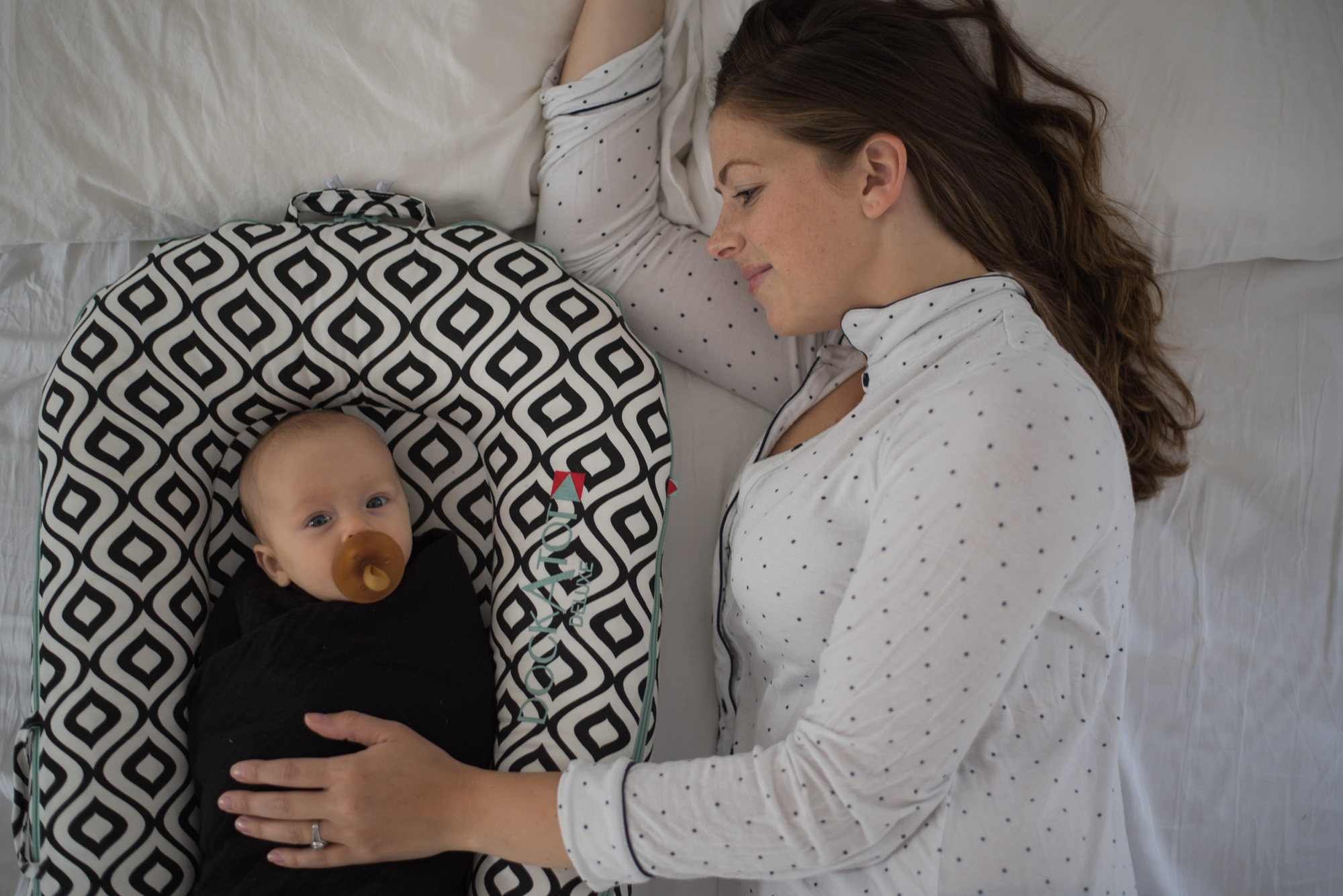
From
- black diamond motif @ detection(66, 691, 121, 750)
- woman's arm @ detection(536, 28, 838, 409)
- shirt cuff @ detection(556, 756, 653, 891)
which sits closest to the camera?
shirt cuff @ detection(556, 756, 653, 891)

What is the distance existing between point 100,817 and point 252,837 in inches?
8.2

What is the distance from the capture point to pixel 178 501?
1176 millimetres

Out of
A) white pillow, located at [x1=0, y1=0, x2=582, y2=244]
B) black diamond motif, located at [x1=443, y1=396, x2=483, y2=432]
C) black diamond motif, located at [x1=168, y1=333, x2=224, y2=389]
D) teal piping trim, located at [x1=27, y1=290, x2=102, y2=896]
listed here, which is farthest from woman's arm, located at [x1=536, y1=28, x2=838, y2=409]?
teal piping trim, located at [x1=27, y1=290, x2=102, y2=896]

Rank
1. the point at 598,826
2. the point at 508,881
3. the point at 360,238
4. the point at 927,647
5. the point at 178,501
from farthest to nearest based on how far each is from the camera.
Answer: the point at 360,238
the point at 178,501
the point at 508,881
the point at 598,826
the point at 927,647

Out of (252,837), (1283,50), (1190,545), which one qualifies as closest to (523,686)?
(252,837)

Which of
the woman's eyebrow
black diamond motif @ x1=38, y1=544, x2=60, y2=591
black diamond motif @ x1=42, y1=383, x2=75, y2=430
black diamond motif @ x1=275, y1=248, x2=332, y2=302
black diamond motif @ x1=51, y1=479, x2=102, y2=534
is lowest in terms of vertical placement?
black diamond motif @ x1=38, y1=544, x2=60, y2=591

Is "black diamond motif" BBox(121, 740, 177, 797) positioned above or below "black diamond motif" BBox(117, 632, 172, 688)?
below

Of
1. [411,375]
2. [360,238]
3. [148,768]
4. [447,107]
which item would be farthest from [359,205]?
[148,768]

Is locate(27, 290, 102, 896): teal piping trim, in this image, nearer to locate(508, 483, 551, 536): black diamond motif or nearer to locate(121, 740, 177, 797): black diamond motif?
locate(121, 740, 177, 797): black diamond motif

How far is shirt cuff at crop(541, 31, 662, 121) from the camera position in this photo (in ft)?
4.43

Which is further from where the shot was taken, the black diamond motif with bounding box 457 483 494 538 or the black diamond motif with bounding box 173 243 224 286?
the black diamond motif with bounding box 457 483 494 538

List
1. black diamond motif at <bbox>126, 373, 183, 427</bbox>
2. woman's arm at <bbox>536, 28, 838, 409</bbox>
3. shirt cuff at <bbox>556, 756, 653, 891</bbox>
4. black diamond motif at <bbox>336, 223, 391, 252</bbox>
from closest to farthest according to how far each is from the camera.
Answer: shirt cuff at <bbox>556, 756, 653, 891</bbox>, black diamond motif at <bbox>126, 373, 183, 427</bbox>, black diamond motif at <bbox>336, 223, 391, 252</bbox>, woman's arm at <bbox>536, 28, 838, 409</bbox>

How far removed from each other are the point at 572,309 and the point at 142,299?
62 cm

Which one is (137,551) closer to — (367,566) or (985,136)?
(367,566)
